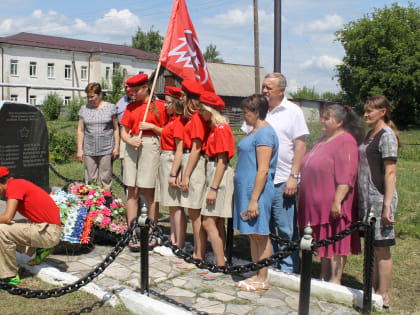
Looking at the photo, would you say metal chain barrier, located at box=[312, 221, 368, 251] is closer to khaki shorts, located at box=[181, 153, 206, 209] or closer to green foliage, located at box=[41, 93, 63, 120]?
khaki shorts, located at box=[181, 153, 206, 209]

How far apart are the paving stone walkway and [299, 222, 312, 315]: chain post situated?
589 millimetres

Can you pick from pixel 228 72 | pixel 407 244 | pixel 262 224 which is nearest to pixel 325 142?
pixel 262 224

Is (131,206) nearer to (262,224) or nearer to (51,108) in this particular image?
(262,224)

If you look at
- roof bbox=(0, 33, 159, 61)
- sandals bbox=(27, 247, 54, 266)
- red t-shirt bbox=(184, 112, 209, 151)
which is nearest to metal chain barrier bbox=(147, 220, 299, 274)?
red t-shirt bbox=(184, 112, 209, 151)

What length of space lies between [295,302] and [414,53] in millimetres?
47924

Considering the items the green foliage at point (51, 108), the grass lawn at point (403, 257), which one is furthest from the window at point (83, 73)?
the grass lawn at point (403, 257)

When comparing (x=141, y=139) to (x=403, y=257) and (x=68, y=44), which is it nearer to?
(x=403, y=257)

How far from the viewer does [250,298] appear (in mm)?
4219

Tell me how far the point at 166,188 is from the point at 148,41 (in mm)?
65676

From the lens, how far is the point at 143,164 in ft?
18.2

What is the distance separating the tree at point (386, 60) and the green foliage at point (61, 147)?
35.1m

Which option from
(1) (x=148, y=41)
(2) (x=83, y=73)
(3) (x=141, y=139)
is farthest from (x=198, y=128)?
(1) (x=148, y=41)

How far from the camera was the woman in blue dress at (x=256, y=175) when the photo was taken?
4176 millimetres

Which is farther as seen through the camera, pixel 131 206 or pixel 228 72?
pixel 228 72
